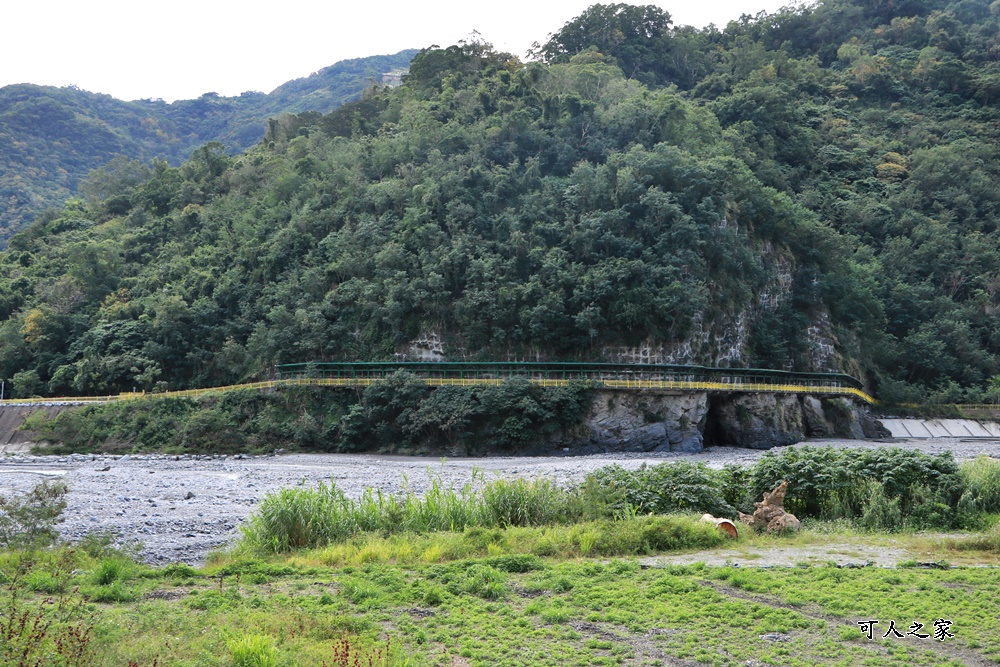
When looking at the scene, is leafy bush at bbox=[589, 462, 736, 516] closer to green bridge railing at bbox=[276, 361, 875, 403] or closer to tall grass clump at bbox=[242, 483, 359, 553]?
tall grass clump at bbox=[242, 483, 359, 553]

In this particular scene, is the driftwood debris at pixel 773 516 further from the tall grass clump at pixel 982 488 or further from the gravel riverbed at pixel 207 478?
the gravel riverbed at pixel 207 478

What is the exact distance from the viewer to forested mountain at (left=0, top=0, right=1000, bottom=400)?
52.6 metres

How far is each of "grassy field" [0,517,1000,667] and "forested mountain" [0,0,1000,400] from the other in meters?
36.6

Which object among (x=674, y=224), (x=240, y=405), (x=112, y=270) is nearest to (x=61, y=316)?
(x=112, y=270)

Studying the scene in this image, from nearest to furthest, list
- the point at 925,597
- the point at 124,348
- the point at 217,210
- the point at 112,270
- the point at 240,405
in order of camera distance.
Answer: the point at 925,597 < the point at 240,405 < the point at 124,348 < the point at 112,270 < the point at 217,210

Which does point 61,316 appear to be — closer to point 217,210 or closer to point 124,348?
point 124,348

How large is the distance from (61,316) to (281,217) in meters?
19.0

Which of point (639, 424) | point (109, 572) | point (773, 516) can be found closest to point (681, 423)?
point (639, 424)

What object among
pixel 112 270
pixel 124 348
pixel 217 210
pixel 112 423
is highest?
pixel 217 210

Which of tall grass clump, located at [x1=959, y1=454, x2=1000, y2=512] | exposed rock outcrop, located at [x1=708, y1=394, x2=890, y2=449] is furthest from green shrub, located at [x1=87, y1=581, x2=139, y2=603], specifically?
exposed rock outcrop, located at [x1=708, y1=394, x2=890, y2=449]

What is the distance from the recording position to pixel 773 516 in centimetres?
1675

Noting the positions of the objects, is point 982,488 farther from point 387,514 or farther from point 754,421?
point 754,421

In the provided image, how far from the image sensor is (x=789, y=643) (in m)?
9.66

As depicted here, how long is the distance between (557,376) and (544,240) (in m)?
10.7
